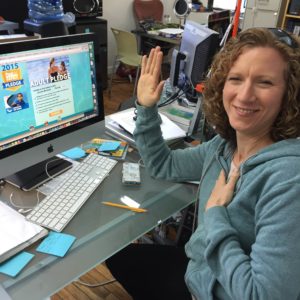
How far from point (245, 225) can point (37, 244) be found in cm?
56

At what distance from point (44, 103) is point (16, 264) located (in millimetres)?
513

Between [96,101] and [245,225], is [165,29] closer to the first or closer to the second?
[96,101]

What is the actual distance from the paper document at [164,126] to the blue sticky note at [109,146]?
0.09 meters

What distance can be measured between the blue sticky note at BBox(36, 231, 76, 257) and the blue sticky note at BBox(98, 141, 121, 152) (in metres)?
0.50

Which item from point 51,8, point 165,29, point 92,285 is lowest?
point 92,285

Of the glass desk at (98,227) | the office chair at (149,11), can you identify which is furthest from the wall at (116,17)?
the glass desk at (98,227)

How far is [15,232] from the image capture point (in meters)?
0.92

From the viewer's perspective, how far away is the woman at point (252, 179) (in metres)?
0.74

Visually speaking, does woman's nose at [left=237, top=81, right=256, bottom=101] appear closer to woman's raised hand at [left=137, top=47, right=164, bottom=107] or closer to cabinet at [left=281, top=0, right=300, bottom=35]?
woman's raised hand at [left=137, top=47, right=164, bottom=107]

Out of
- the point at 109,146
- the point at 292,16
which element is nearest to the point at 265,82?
the point at 109,146

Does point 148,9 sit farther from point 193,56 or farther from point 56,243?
point 56,243

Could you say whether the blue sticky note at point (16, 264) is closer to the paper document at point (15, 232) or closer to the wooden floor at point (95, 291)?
the paper document at point (15, 232)

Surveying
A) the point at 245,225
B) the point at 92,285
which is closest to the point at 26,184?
the point at 245,225

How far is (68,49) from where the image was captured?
1135mm
